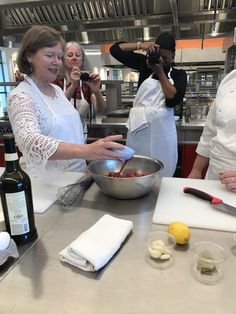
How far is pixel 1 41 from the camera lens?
3.02 meters

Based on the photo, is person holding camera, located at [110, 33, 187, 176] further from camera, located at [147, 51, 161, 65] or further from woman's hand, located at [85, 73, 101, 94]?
woman's hand, located at [85, 73, 101, 94]

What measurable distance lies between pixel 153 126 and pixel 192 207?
1.07 meters

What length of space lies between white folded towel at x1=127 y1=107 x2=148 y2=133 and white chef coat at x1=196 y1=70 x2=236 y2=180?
26.0 inches

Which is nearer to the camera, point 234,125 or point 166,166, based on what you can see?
point 234,125

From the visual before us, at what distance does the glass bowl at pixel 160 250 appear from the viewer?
1.96ft

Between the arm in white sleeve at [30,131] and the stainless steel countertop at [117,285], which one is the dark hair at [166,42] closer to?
the arm in white sleeve at [30,131]

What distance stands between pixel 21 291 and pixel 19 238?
0.53 ft

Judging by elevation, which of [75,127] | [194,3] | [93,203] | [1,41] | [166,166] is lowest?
[166,166]

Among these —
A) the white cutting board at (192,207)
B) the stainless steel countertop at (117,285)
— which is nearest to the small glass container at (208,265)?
the stainless steel countertop at (117,285)

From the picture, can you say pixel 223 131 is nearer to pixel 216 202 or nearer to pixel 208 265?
pixel 216 202

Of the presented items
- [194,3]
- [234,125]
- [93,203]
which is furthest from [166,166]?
[194,3]

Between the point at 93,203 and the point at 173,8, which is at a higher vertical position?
the point at 173,8

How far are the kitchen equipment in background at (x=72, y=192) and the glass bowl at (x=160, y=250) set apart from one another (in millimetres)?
322

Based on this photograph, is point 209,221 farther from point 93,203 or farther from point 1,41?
point 1,41
